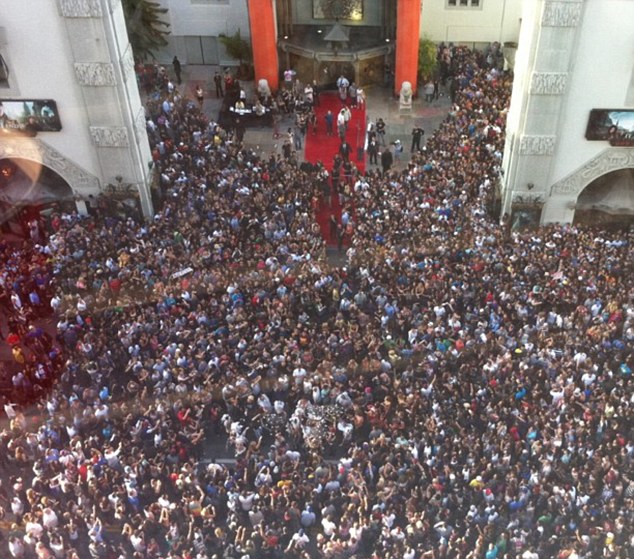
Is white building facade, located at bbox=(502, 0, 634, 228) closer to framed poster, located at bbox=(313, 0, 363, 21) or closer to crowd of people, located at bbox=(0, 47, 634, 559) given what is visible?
crowd of people, located at bbox=(0, 47, 634, 559)

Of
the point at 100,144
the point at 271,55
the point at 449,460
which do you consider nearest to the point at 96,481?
the point at 449,460

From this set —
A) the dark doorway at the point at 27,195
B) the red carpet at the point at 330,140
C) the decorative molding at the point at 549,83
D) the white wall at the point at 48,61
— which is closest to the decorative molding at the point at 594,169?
the decorative molding at the point at 549,83

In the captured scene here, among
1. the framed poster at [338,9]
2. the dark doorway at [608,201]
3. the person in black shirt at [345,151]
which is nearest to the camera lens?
the dark doorway at [608,201]

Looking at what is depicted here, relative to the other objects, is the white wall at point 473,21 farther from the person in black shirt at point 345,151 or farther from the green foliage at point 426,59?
the person in black shirt at point 345,151

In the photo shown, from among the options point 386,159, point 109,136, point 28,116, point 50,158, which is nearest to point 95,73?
point 109,136

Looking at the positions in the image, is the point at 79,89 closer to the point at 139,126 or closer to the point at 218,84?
the point at 139,126

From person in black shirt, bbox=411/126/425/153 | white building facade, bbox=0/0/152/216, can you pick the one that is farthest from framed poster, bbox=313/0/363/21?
white building facade, bbox=0/0/152/216

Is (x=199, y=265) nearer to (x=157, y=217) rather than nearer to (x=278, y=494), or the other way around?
(x=157, y=217)
